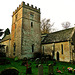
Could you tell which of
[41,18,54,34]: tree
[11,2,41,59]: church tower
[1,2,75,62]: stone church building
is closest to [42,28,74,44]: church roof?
[1,2,75,62]: stone church building

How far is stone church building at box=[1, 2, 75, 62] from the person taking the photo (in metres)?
17.3

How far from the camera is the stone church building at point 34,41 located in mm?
17266

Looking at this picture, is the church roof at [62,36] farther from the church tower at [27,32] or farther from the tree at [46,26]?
the tree at [46,26]

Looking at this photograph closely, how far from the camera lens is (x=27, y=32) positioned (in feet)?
69.7

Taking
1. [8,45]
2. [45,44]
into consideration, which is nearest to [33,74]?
[45,44]

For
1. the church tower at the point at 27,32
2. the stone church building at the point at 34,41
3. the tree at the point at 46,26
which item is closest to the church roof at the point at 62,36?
the stone church building at the point at 34,41

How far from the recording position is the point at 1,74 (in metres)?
5.42

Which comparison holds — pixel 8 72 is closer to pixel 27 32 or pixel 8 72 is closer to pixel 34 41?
pixel 27 32

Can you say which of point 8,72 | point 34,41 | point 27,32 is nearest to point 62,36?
point 34,41

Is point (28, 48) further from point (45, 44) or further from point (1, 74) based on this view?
point (1, 74)

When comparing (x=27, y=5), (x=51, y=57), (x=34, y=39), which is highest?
(x=27, y=5)

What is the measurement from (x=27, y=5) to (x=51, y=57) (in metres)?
16.0

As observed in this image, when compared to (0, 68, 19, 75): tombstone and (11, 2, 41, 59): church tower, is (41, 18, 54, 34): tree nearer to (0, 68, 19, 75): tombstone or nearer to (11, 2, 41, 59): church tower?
(11, 2, 41, 59): church tower

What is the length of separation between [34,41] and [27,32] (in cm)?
337
